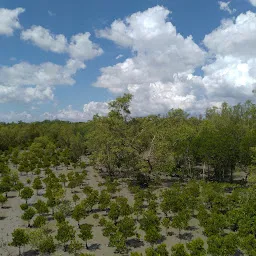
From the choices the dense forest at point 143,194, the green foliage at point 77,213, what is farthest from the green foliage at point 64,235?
the green foliage at point 77,213

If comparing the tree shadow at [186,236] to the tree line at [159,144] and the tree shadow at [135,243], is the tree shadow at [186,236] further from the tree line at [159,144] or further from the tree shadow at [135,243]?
the tree line at [159,144]

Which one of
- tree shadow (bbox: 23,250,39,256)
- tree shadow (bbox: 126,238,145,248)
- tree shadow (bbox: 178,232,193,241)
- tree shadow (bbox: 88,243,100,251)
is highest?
tree shadow (bbox: 178,232,193,241)

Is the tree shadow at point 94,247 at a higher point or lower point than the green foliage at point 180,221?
lower

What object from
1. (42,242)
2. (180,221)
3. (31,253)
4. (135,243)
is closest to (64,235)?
(42,242)

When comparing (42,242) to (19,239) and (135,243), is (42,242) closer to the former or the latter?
(19,239)

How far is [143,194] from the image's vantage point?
28969 mm

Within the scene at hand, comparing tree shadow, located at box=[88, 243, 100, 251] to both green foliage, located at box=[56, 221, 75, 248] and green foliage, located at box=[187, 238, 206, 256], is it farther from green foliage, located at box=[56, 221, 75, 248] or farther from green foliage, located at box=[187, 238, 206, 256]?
green foliage, located at box=[187, 238, 206, 256]

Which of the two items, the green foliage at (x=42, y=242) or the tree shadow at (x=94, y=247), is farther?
the tree shadow at (x=94, y=247)

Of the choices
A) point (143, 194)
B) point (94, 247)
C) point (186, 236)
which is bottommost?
point (94, 247)

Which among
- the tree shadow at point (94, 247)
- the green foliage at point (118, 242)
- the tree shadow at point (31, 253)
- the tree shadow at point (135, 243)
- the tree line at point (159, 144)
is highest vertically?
the tree line at point (159, 144)

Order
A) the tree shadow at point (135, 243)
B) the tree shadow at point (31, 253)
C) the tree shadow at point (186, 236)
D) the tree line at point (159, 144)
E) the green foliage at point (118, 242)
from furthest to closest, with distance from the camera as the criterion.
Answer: the tree line at point (159, 144) → the tree shadow at point (186, 236) → the tree shadow at point (135, 243) → the tree shadow at point (31, 253) → the green foliage at point (118, 242)

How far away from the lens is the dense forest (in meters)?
20.1

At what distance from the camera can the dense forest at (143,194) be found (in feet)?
66.0

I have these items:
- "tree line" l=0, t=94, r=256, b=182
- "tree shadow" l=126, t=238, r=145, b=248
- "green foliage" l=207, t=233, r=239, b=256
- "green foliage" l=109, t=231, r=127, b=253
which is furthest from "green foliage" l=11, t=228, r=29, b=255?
"tree line" l=0, t=94, r=256, b=182
